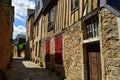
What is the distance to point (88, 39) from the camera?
21.6 feet

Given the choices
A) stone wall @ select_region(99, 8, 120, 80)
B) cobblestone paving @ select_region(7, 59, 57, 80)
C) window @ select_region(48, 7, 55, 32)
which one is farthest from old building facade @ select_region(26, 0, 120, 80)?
window @ select_region(48, 7, 55, 32)

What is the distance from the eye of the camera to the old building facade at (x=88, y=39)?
197 inches

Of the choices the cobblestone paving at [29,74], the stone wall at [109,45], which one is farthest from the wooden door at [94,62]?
the cobblestone paving at [29,74]

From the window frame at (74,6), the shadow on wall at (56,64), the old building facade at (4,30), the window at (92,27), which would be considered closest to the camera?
the window at (92,27)

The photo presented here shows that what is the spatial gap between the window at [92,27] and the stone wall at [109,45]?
700 mm

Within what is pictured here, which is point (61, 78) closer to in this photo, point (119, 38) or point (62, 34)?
point (62, 34)

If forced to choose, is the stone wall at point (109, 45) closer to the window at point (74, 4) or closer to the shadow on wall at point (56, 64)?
the window at point (74, 4)

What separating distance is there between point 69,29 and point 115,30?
3.77 meters

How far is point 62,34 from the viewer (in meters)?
9.66

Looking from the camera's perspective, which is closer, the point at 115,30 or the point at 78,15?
the point at 115,30

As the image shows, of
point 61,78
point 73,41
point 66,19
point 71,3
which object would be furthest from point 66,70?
point 71,3

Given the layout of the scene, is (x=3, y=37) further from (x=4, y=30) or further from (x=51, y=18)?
(x=51, y=18)

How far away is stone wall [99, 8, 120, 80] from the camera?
4.79 meters

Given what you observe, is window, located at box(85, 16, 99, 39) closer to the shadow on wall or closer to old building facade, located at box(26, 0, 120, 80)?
old building facade, located at box(26, 0, 120, 80)
